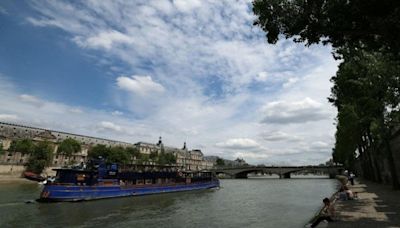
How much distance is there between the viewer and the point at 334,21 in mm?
14203

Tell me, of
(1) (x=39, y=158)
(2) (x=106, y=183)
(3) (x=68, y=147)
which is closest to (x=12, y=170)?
(1) (x=39, y=158)

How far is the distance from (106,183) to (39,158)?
67.5 m

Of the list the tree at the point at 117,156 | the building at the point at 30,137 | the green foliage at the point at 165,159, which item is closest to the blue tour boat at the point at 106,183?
the tree at the point at 117,156

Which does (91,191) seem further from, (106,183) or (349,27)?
(349,27)

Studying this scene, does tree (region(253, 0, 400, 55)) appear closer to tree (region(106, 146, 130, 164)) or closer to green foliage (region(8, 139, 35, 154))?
green foliage (region(8, 139, 35, 154))

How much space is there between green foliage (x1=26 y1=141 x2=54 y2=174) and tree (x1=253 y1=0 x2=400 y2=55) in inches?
4020

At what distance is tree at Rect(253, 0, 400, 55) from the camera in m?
12.7

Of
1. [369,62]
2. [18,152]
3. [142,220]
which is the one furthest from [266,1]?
[18,152]

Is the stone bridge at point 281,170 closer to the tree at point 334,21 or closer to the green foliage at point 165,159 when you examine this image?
the green foliage at point 165,159

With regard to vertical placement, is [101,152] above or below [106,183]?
above

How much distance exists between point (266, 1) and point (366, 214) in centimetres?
1339

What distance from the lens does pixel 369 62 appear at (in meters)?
22.9

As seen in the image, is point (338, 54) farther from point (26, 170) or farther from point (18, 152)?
point (18, 152)

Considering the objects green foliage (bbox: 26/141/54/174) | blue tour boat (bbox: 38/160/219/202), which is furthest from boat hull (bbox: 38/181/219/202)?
green foliage (bbox: 26/141/54/174)
